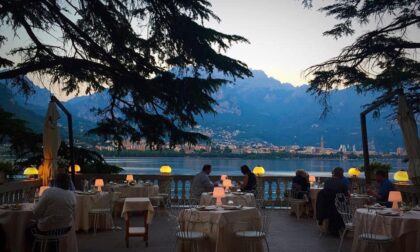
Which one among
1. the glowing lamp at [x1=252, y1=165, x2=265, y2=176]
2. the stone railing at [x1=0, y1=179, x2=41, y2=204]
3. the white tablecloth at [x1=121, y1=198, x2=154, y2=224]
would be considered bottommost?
the white tablecloth at [x1=121, y1=198, x2=154, y2=224]

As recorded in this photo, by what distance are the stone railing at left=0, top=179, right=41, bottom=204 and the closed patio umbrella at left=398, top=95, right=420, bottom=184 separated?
728 cm

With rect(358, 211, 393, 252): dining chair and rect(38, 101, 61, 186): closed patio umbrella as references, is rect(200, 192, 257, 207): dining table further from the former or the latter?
rect(358, 211, 393, 252): dining chair

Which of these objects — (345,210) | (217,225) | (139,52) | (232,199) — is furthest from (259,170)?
(217,225)

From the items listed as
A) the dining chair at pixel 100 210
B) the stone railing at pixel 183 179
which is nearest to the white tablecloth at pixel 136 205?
the dining chair at pixel 100 210

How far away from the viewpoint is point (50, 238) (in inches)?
239

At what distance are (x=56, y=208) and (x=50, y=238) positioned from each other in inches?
16.4

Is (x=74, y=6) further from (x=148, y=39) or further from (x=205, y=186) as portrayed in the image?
(x=205, y=186)

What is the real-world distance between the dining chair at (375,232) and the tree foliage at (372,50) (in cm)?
568

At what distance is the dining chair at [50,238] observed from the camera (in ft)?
19.9

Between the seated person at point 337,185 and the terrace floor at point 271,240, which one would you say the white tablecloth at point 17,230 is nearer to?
the terrace floor at point 271,240

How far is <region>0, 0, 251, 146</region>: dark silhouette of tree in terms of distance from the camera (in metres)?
10.4

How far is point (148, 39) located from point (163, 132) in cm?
286

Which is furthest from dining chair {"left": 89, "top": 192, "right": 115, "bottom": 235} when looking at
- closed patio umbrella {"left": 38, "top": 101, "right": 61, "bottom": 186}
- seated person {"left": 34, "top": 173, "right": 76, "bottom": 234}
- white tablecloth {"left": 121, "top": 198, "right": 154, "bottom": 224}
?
seated person {"left": 34, "top": 173, "right": 76, "bottom": 234}

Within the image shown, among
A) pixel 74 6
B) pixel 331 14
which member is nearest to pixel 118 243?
pixel 74 6
